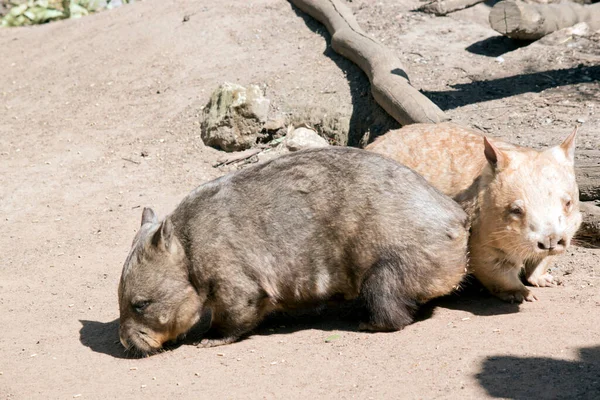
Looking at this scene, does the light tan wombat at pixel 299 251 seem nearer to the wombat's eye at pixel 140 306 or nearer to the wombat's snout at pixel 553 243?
the wombat's eye at pixel 140 306

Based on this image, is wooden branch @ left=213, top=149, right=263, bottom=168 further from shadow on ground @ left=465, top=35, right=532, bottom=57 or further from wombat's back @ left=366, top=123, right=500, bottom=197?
wombat's back @ left=366, top=123, right=500, bottom=197

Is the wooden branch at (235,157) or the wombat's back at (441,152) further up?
the wombat's back at (441,152)

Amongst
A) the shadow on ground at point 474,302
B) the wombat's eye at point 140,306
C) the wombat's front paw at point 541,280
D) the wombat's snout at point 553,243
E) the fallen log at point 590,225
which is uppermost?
the wombat's snout at point 553,243

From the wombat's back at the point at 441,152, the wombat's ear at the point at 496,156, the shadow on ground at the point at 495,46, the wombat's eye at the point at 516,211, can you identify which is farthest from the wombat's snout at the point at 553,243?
the shadow on ground at the point at 495,46

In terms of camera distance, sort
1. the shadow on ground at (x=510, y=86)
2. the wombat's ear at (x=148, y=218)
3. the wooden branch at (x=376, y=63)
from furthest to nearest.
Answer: the shadow on ground at (x=510, y=86) < the wooden branch at (x=376, y=63) < the wombat's ear at (x=148, y=218)

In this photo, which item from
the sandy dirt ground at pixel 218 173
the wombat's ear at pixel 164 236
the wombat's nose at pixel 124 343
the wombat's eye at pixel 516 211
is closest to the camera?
the sandy dirt ground at pixel 218 173

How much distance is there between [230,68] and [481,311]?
714 cm

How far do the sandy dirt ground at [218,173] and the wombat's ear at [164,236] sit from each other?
839 millimetres

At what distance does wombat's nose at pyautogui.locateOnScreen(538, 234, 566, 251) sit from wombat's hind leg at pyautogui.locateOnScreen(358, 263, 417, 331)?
3.37 ft

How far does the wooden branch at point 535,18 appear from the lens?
1078 centimetres

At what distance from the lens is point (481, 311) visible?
6.20 m

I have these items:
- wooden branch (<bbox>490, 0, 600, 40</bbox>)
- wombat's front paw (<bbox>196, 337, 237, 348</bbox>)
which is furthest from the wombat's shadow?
wooden branch (<bbox>490, 0, 600, 40</bbox>)

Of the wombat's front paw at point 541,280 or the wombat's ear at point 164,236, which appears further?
the wombat's front paw at point 541,280

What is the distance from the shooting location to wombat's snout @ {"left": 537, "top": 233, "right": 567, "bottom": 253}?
18.2 feet
